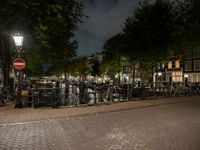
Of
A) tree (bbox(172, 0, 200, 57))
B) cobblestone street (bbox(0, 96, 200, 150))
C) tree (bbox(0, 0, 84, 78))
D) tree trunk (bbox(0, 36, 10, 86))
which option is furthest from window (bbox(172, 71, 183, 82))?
cobblestone street (bbox(0, 96, 200, 150))

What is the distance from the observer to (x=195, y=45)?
32.7m

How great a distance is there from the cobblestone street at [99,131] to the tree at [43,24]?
28.0 ft

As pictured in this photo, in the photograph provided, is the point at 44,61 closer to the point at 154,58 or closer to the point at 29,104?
the point at 29,104

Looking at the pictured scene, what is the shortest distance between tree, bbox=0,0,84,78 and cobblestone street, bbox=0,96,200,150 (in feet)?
28.0

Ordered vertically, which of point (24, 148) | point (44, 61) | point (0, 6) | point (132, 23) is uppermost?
point (132, 23)

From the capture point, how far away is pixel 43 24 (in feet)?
78.1

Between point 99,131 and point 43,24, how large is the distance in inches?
555

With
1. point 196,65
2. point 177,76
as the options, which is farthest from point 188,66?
point 177,76

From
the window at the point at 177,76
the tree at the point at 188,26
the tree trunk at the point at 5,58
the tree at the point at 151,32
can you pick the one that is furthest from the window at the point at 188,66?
the tree trunk at the point at 5,58

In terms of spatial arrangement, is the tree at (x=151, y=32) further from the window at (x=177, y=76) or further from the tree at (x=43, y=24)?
the window at (x=177, y=76)

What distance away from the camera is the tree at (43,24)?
22.2 m

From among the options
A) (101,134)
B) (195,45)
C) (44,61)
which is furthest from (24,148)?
(195,45)

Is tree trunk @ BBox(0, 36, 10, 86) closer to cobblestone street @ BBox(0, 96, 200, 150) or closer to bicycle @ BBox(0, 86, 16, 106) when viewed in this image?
bicycle @ BBox(0, 86, 16, 106)

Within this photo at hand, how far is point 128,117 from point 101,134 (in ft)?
14.0
